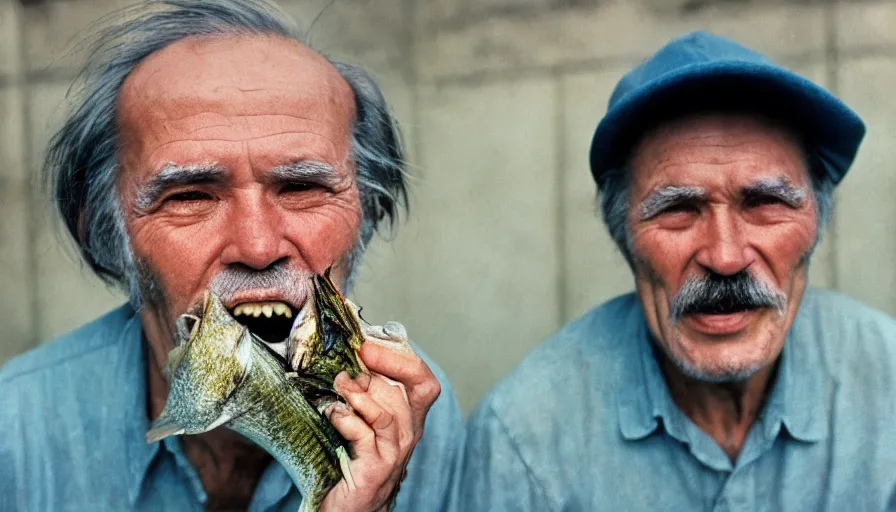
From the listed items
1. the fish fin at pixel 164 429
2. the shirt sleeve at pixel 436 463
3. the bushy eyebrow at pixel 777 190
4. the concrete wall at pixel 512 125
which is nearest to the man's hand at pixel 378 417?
the fish fin at pixel 164 429

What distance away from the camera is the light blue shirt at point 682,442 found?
2.87 m

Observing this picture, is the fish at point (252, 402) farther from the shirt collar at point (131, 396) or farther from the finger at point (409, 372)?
the shirt collar at point (131, 396)

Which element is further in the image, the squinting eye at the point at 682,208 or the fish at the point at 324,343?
the squinting eye at the point at 682,208

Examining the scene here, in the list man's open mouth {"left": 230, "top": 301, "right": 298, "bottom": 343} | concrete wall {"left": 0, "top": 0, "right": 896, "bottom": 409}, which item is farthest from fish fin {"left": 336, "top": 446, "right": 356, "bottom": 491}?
concrete wall {"left": 0, "top": 0, "right": 896, "bottom": 409}

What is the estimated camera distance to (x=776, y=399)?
294cm

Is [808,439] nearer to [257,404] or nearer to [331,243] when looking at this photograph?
[331,243]

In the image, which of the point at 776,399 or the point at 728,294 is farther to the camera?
the point at 776,399

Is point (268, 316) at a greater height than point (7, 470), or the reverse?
point (268, 316)

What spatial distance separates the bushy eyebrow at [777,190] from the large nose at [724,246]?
0.08 meters

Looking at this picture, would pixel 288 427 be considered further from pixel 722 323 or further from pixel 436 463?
pixel 722 323

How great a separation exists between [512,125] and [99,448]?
2.21 meters

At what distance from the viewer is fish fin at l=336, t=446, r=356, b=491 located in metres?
2.04

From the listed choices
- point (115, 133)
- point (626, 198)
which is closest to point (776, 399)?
point (626, 198)

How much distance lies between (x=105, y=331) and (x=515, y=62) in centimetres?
205
